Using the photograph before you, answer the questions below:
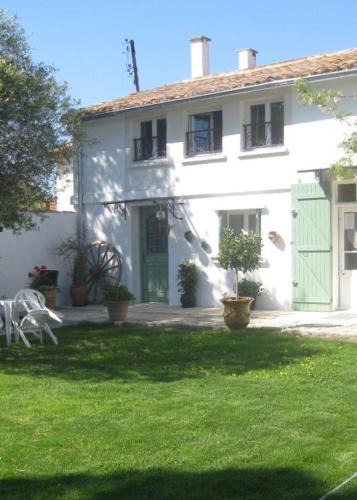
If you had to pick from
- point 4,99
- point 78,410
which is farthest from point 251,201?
point 78,410

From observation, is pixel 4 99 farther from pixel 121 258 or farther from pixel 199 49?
pixel 199 49

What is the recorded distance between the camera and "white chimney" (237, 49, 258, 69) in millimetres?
18750

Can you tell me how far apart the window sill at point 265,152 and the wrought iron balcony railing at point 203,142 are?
2.75 ft

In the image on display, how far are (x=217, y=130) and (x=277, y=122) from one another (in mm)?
1522

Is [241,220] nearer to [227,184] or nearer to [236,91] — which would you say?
[227,184]

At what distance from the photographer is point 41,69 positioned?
1053 centimetres

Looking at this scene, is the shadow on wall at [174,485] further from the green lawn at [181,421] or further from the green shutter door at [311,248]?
the green shutter door at [311,248]

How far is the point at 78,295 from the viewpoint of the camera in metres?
16.2

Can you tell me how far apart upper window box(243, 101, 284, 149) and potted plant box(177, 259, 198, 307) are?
2862 mm

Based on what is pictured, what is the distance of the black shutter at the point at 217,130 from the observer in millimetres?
14820

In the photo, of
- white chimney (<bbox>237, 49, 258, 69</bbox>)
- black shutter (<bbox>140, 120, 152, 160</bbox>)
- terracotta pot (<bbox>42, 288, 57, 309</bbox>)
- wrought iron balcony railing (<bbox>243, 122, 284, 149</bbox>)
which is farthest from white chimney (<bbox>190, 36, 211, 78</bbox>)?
terracotta pot (<bbox>42, 288, 57, 309</bbox>)

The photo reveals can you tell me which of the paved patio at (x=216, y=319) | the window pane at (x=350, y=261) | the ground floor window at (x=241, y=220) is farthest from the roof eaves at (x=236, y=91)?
the paved patio at (x=216, y=319)

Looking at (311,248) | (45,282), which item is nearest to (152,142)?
(45,282)

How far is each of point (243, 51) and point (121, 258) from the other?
22.9 feet
